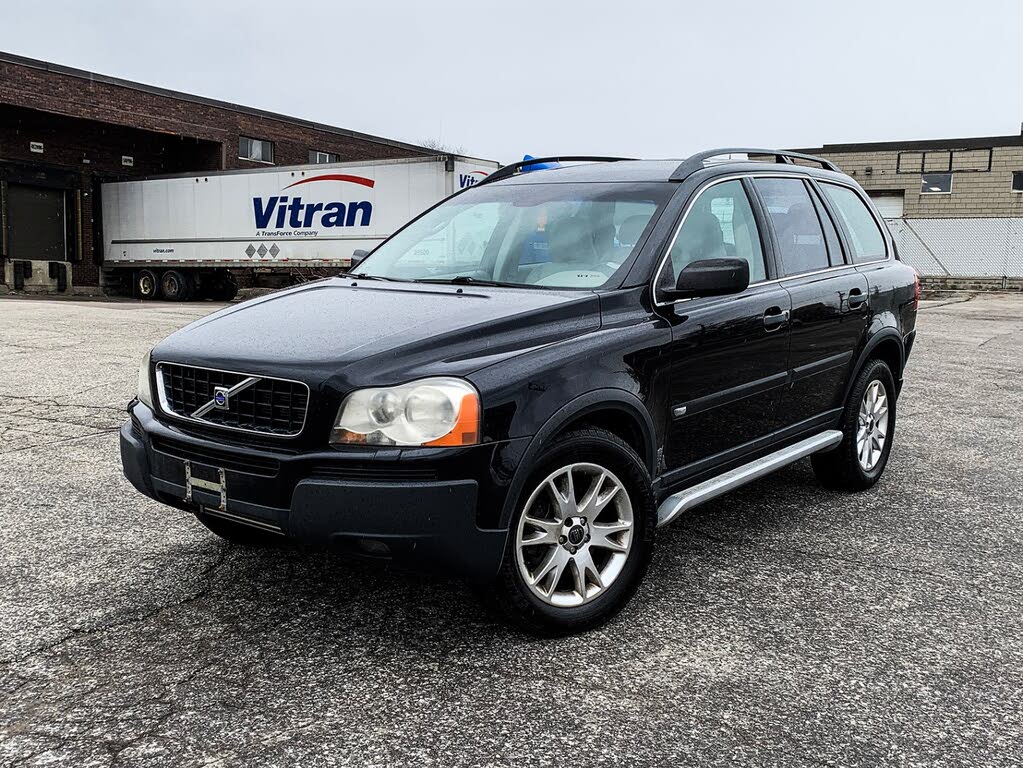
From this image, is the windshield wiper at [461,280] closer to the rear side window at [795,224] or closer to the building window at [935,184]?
the rear side window at [795,224]

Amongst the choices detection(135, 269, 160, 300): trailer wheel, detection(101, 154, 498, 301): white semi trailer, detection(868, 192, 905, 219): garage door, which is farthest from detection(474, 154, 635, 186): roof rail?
detection(868, 192, 905, 219): garage door

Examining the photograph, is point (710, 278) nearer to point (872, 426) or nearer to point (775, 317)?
point (775, 317)

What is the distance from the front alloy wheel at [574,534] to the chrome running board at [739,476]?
0.90ft

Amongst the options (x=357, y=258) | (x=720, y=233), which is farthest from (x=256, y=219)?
(x=720, y=233)

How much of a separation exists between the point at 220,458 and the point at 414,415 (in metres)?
0.73

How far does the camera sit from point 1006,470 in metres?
6.00

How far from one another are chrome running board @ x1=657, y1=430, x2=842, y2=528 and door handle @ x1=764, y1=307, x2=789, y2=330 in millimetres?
628

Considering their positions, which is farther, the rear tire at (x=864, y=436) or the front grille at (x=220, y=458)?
the rear tire at (x=864, y=436)

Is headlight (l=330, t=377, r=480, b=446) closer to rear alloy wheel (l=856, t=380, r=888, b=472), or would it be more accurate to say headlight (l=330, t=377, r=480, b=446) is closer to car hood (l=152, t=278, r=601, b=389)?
car hood (l=152, t=278, r=601, b=389)

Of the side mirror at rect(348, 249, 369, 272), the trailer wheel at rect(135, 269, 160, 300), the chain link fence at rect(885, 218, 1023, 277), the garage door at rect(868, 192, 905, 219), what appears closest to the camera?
the side mirror at rect(348, 249, 369, 272)

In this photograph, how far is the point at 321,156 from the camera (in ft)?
129

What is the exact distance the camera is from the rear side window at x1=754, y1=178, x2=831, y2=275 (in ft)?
15.5

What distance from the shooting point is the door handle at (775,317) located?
4383mm

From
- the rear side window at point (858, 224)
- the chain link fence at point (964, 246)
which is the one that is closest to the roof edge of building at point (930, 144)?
the chain link fence at point (964, 246)
